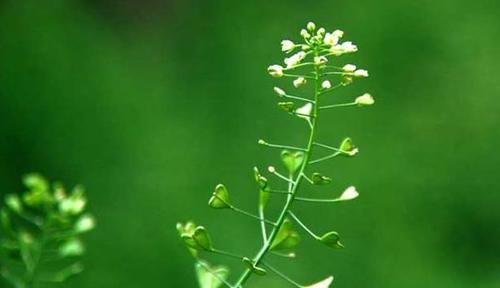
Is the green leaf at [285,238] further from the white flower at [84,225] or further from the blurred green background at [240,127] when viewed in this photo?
the blurred green background at [240,127]

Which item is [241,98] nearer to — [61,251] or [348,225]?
[348,225]

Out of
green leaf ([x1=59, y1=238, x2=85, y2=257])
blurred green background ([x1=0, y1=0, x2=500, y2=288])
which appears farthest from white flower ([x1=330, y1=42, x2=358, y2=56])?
blurred green background ([x1=0, y1=0, x2=500, y2=288])

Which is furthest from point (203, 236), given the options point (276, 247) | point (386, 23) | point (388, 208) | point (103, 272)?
point (386, 23)

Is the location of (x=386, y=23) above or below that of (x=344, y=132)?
above

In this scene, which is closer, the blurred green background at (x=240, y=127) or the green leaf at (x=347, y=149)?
the green leaf at (x=347, y=149)

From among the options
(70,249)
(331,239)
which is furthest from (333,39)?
(70,249)

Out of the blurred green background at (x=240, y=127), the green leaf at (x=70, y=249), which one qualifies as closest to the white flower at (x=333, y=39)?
the green leaf at (x=70, y=249)
